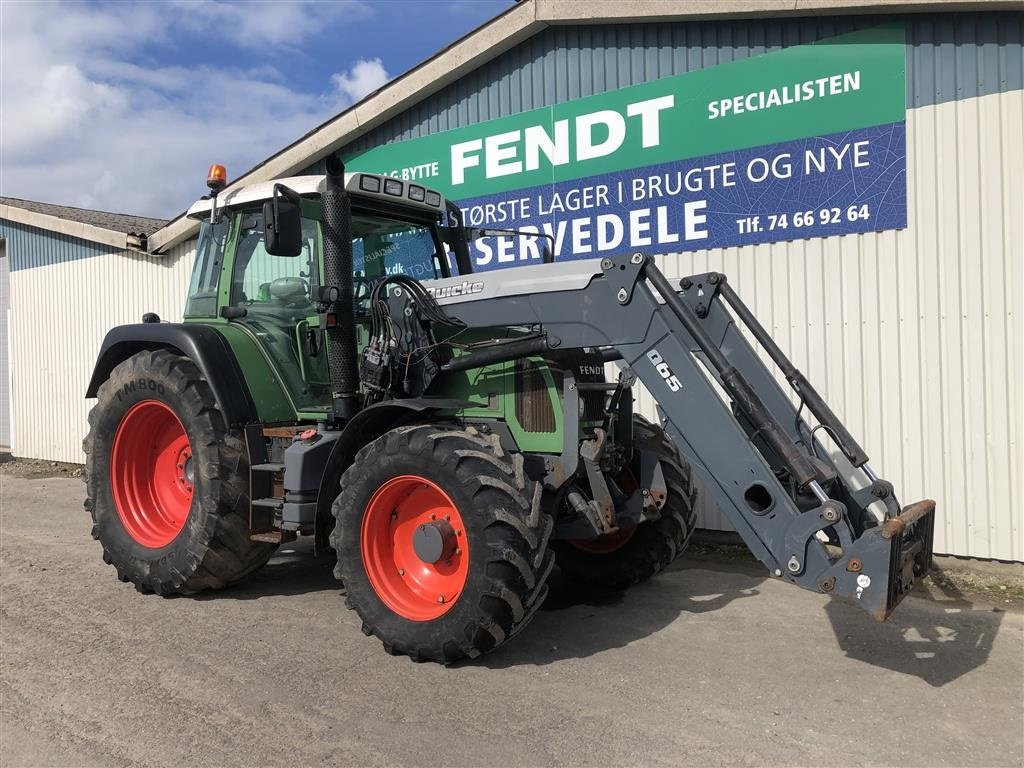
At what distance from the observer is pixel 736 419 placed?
4027 millimetres

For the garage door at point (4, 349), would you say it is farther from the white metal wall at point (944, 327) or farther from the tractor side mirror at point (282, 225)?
the white metal wall at point (944, 327)

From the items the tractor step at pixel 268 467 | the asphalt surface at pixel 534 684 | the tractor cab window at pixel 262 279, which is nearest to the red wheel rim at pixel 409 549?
the asphalt surface at pixel 534 684

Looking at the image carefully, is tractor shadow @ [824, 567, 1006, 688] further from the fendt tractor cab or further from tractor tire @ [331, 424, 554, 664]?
tractor tire @ [331, 424, 554, 664]

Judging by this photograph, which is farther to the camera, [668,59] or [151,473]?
[668,59]

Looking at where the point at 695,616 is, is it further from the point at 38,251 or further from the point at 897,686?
the point at 38,251

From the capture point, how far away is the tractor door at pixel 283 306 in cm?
558

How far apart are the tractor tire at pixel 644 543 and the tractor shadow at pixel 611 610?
0.43 ft

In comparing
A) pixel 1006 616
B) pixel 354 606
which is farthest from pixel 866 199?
pixel 354 606

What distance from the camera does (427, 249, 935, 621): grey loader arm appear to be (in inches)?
145

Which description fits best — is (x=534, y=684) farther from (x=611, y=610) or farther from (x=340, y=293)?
(x=340, y=293)

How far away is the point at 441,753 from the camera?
3424 mm

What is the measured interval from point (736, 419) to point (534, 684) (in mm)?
1615

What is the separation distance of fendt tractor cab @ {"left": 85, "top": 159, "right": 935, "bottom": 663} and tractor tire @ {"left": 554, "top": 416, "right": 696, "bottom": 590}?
0.05 feet

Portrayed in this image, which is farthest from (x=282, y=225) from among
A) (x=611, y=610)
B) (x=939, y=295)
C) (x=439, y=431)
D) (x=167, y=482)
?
(x=939, y=295)
